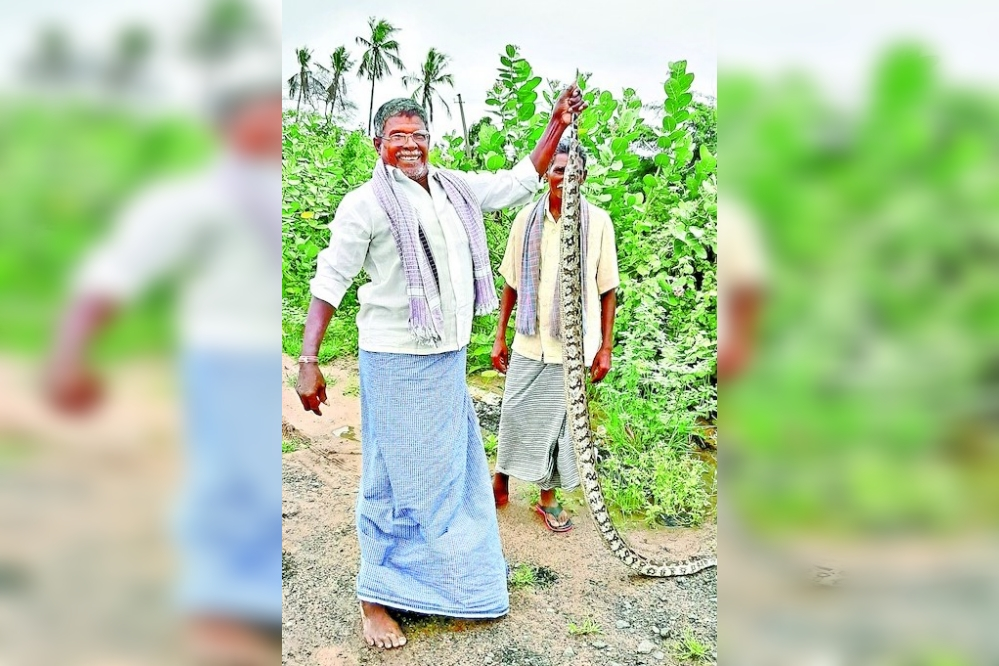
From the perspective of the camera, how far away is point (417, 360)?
2.45 m

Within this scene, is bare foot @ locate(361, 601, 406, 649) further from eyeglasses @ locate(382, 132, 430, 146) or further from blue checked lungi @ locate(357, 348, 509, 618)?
eyeglasses @ locate(382, 132, 430, 146)

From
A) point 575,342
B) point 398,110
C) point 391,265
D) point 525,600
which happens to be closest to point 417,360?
point 391,265

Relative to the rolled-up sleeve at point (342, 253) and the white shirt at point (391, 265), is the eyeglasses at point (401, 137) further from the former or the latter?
the rolled-up sleeve at point (342, 253)

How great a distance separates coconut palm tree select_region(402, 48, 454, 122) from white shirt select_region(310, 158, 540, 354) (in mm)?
602

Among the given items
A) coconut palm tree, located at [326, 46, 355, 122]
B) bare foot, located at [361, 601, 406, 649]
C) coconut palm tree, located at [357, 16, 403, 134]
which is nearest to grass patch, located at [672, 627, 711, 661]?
bare foot, located at [361, 601, 406, 649]

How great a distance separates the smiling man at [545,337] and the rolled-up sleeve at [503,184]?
0.51ft

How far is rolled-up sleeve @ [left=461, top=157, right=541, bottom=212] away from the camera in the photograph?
8.43 ft

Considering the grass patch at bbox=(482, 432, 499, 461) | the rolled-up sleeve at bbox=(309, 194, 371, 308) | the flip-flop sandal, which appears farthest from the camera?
the grass patch at bbox=(482, 432, 499, 461)

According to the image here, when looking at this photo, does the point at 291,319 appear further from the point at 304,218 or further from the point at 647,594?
the point at 647,594
